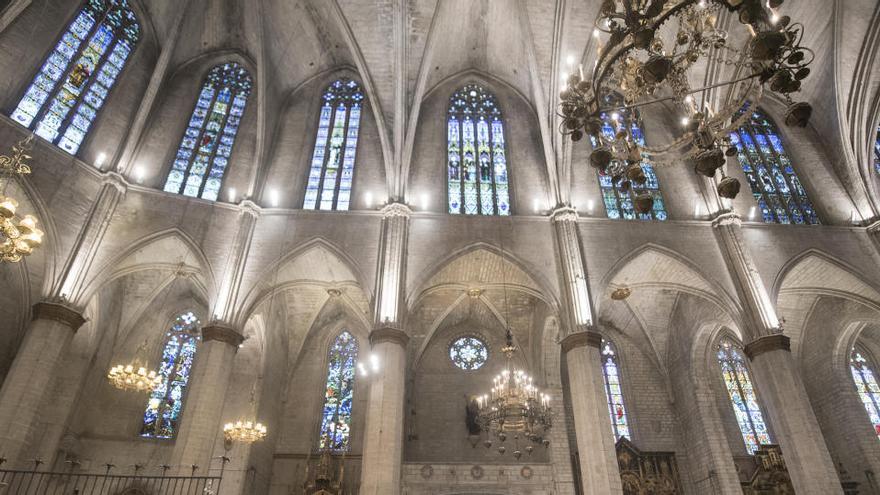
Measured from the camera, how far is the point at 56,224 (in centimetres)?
1303

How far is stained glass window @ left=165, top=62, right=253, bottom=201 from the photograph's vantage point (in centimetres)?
1634

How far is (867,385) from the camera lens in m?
18.4

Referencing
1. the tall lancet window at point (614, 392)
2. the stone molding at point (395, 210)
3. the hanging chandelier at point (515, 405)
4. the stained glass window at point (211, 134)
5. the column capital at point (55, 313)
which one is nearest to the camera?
the column capital at point (55, 313)

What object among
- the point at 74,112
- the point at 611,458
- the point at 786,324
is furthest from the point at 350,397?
the point at 786,324

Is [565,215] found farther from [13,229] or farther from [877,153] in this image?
[13,229]

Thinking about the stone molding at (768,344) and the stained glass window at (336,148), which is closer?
the stone molding at (768,344)

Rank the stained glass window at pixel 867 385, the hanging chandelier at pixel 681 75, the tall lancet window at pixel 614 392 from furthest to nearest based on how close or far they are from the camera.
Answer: the tall lancet window at pixel 614 392 → the stained glass window at pixel 867 385 → the hanging chandelier at pixel 681 75

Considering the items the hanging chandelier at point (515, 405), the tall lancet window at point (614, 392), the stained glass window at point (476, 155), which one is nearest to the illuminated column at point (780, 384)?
the tall lancet window at point (614, 392)

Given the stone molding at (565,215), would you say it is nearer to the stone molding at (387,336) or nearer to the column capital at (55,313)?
the stone molding at (387,336)

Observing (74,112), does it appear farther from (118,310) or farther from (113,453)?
(113,453)

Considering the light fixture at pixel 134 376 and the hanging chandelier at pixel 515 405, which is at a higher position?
the light fixture at pixel 134 376

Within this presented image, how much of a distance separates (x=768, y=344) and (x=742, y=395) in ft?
18.8

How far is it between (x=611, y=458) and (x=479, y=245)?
6.62 metres

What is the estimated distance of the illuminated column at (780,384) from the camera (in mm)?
12438
